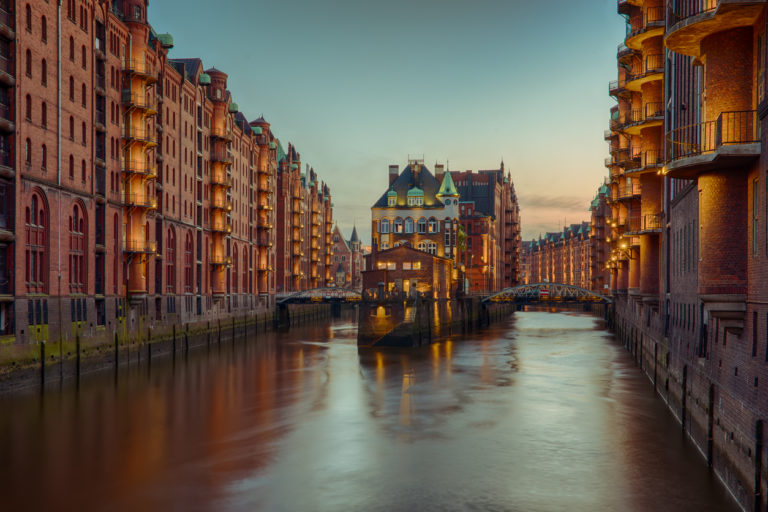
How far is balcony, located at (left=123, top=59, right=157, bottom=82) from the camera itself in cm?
4669

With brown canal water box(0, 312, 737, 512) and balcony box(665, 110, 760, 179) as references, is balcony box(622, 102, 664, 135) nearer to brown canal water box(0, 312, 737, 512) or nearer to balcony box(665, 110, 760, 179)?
brown canal water box(0, 312, 737, 512)

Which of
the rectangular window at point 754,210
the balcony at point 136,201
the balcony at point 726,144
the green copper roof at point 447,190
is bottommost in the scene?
the rectangular window at point 754,210

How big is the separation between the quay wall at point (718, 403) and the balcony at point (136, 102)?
34252 mm

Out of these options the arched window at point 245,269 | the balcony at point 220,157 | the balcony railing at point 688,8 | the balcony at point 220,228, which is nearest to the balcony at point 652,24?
the balcony railing at point 688,8

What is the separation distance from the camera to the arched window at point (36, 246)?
3494cm

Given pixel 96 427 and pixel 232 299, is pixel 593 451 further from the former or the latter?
pixel 232 299

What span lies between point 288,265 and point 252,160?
21059mm

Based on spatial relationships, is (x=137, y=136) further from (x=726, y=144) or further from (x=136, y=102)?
(x=726, y=144)

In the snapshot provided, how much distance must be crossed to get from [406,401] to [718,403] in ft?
55.4

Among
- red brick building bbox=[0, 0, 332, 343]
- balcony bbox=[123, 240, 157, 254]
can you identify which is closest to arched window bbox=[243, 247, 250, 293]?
red brick building bbox=[0, 0, 332, 343]

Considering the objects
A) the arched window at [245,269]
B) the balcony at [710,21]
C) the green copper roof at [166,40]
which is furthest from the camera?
the arched window at [245,269]

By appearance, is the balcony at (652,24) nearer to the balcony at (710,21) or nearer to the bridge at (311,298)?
the balcony at (710,21)

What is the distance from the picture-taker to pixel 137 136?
4747cm

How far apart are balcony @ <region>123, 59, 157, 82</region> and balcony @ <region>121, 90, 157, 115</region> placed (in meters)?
1.20
